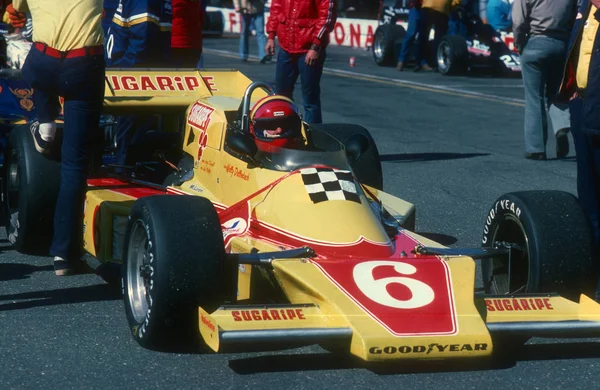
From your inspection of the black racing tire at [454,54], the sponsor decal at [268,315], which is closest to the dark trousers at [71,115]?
the sponsor decal at [268,315]

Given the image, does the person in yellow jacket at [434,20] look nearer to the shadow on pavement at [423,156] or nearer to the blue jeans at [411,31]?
the blue jeans at [411,31]

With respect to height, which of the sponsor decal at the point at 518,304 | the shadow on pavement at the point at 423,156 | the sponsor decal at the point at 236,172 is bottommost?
the shadow on pavement at the point at 423,156

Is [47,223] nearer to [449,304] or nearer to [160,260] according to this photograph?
[160,260]

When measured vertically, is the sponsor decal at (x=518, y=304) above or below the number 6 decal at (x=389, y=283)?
below

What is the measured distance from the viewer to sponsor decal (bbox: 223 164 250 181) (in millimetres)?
6530

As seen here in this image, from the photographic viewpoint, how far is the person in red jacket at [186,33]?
993 centimetres

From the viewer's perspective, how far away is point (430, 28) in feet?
69.1

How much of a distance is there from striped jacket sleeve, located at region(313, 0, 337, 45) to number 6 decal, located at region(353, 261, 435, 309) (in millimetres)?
5295

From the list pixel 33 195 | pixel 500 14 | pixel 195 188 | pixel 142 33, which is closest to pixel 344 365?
pixel 195 188

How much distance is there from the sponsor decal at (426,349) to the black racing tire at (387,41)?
17.5 m

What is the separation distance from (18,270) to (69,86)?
1156 mm

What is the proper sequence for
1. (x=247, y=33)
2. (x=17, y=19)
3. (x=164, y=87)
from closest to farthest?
(x=164, y=87)
(x=17, y=19)
(x=247, y=33)

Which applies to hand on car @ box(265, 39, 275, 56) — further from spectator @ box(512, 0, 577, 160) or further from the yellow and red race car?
the yellow and red race car

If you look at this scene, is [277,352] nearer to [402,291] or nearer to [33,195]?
[402,291]
